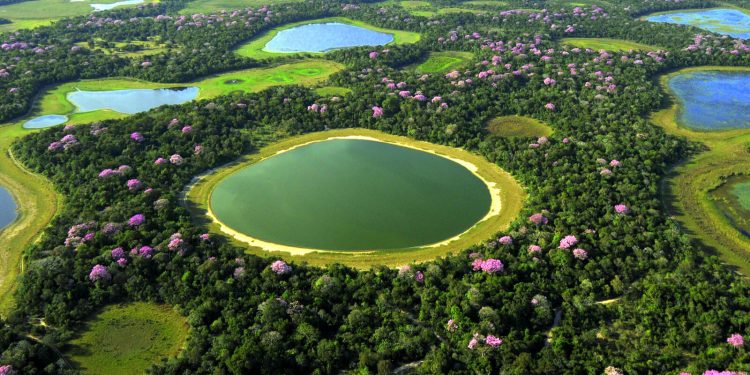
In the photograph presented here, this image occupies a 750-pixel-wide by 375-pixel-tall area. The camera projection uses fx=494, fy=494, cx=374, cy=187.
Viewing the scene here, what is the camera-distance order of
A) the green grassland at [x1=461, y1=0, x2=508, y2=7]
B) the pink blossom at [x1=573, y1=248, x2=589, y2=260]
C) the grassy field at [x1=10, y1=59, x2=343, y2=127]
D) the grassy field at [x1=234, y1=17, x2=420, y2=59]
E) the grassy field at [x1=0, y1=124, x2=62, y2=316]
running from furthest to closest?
the green grassland at [x1=461, y1=0, x2=508, y2=7] → the grassy field at [x1=234, y1=17, x2=420, y2=59] → the grassy field at [x1=10, y1=59, x2=343, y2=127] → the grassy field at [x1=0, y1=124, x2=62, y2=316] → the pink blossom at [x1=573, y1=248, x2=589, y2=260]

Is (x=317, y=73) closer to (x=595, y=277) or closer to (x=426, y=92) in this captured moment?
(x=426, y=92)

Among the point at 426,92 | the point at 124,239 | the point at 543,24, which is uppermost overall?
the point at 543,24

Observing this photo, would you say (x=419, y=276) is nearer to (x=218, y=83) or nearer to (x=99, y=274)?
(x=99, y=274)

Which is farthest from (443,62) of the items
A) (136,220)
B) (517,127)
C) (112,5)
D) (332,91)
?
(112,5)

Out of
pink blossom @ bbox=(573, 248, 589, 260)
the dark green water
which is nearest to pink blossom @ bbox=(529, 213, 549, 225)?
pink blossom @ bbox=(573, 248, 589, 260)

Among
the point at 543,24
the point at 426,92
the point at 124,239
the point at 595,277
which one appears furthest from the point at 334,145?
the point at 543,24

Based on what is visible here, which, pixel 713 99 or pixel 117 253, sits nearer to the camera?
pixel 117 253

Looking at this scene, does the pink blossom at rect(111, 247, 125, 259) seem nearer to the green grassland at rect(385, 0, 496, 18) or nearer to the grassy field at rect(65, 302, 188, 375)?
the grassy field at rect(65, 302, 188, 375)
